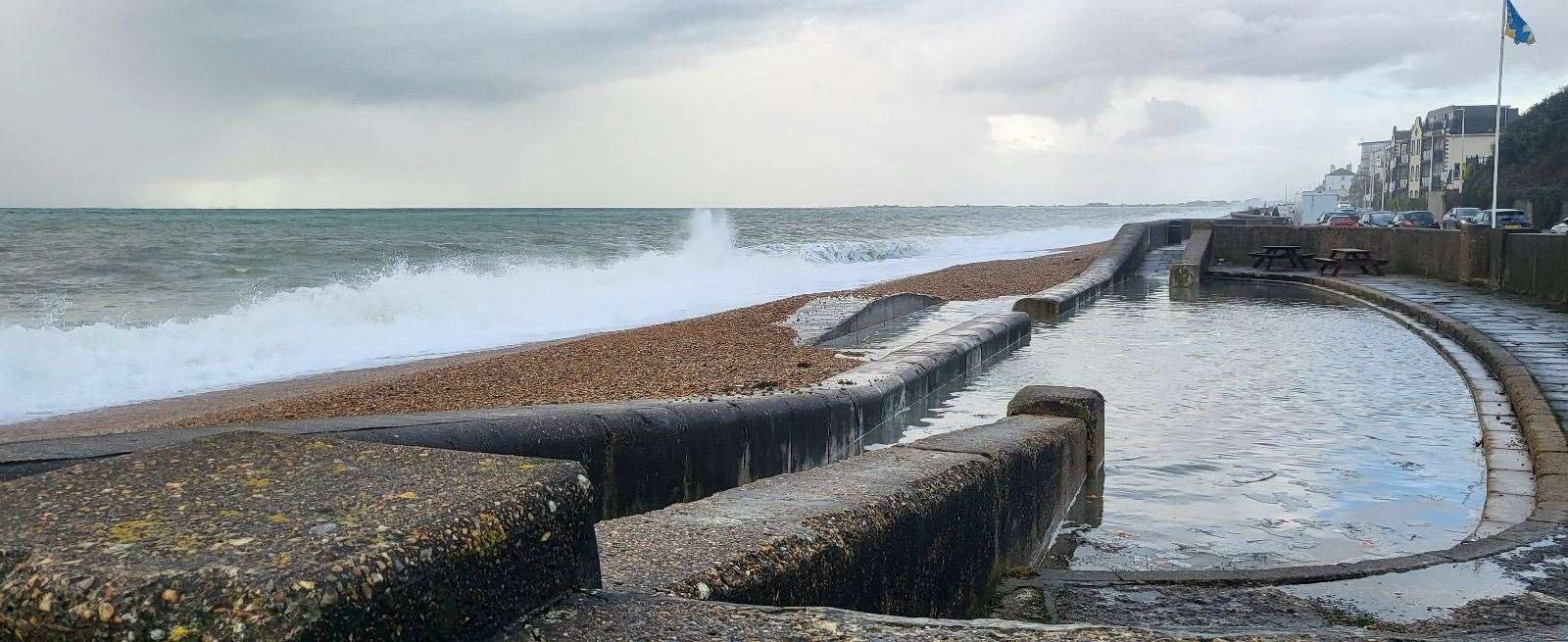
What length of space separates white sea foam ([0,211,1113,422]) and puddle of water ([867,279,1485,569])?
8.29 m

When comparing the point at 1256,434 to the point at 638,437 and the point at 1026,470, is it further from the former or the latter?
the point at 638,437

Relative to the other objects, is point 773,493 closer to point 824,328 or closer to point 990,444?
point 990,444

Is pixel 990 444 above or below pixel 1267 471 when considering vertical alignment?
above

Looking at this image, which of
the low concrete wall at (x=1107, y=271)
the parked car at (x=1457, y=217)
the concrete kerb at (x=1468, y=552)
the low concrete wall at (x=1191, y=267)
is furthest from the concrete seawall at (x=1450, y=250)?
the parked car at (x=1457, y=217)

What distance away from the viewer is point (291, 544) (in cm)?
185

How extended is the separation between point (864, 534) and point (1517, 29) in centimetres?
3565

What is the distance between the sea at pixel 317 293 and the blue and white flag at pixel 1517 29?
17880 millimetres

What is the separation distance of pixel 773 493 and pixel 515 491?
1.56 metres

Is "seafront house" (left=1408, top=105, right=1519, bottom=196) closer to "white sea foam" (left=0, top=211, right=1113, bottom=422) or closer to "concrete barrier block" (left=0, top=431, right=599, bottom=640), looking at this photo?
"white sea foam" (left=0, top=211, right=1113, bottom=422)

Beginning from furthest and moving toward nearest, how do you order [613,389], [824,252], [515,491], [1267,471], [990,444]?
[824,252] → [613,389] → [1267,471] → [990,444] → [515,491]

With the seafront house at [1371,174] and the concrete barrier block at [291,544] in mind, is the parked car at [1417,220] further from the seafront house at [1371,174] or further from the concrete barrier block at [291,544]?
the seafront house at [1371,174]

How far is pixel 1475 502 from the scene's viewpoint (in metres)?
6.38

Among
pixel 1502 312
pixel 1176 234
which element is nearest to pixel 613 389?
pixel 1502 312

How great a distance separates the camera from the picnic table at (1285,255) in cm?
2531
